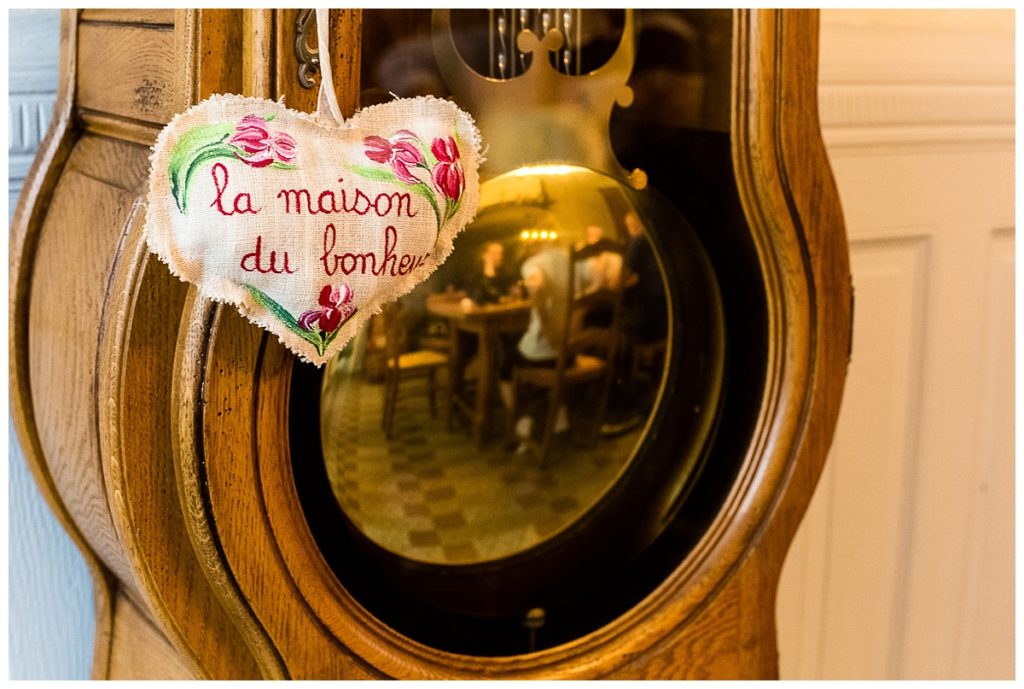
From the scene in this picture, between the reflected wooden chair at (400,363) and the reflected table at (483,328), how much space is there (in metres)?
0.01

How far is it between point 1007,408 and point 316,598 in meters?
0.77

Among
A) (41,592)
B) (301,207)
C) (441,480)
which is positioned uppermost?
(301,207)

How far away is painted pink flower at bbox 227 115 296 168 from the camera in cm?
41

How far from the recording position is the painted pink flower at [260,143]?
411 mm

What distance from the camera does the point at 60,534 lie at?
2.39 ft

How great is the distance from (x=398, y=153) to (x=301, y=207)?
50 mm

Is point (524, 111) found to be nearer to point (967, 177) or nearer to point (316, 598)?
point (316, 598)

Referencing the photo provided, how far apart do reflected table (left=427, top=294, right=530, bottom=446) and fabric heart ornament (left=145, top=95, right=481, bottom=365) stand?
0.07 meters

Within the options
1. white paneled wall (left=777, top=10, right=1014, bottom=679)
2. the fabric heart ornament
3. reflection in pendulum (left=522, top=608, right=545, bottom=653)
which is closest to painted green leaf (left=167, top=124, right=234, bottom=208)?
the fabric heart ornament

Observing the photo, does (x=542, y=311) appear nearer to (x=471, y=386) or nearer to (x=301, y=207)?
(x=471, y=386)

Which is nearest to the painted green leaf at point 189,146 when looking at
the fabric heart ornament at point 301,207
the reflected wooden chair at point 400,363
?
the fabric heart ornament at point 301,207

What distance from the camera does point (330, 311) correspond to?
1.42 feet

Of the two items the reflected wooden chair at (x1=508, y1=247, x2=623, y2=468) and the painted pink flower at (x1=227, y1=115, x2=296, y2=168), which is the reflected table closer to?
the reflected wooden chair at (x1=508, y1=247, x2=623, y2=468)

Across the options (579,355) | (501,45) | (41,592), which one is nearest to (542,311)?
(579,355)
